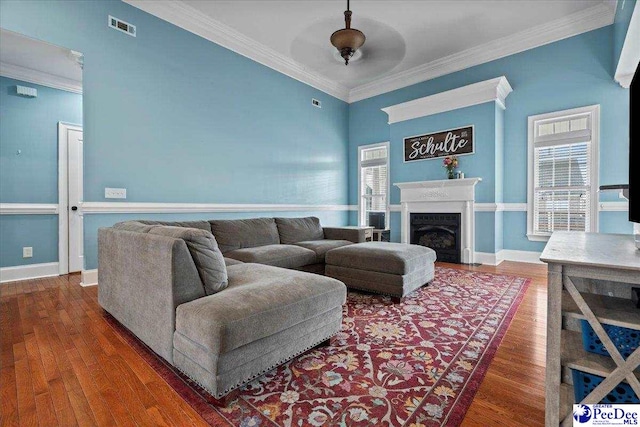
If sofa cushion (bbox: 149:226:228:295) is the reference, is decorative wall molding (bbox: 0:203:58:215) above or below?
above

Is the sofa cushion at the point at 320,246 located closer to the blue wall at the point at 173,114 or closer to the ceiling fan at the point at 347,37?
the blue wall at the point at 173,114

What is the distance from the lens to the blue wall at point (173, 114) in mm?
3076

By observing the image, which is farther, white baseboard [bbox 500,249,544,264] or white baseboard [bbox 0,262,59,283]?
white baseboard [bbox 500,249,544,264]

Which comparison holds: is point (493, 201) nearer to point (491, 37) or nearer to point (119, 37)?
point (491, 37)

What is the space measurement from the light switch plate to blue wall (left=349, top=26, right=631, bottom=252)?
174 inches

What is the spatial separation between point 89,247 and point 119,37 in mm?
2357

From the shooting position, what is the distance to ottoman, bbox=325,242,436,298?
2.72 meters

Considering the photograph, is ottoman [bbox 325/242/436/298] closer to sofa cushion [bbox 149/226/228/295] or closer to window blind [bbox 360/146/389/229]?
sofa cushion [bbox 149/226/228/295]

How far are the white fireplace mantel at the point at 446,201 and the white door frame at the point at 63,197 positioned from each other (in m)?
5.14

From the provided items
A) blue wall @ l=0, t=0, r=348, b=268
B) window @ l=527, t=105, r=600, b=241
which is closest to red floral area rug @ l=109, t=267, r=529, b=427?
blue wall @ l=0, t=0, r=348, b=268

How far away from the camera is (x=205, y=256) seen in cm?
166

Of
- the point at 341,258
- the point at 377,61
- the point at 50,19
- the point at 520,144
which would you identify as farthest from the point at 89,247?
the point at 520,144

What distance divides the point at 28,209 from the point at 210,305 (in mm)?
4103

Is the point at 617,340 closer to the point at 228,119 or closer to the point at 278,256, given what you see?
the point at 278,256
